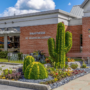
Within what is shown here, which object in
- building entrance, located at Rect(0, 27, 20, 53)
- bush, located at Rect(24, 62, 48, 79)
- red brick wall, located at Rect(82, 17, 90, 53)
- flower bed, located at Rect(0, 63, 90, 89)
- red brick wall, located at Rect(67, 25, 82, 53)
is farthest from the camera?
building entrance, located at Rect(0, 27, 20, 53)

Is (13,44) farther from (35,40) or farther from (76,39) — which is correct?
(76,39)

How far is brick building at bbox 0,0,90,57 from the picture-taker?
52.6 feet

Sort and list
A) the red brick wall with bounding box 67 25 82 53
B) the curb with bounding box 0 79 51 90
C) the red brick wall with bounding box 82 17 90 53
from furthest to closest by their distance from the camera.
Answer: the red brick wall with bounding box 67 25 82 53 < the red brick wall with bounding box 82 17 90 53 < the curb with bounding box 0 79 51 90

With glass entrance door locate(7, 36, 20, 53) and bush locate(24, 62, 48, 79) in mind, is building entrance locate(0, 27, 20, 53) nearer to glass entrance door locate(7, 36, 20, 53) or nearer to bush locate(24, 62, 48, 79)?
glass entrance door locate(7, 36, 20, 53)

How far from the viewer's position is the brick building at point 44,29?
16.0 m

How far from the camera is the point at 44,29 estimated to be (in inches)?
694

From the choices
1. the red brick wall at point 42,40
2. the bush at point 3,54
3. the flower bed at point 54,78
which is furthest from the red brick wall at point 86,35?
the bush at point 3,54

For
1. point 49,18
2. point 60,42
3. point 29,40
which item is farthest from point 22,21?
point 60,42

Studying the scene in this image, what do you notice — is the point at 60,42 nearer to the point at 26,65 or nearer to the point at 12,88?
the point at 26,65

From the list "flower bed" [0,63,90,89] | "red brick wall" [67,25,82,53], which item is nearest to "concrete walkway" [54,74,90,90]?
"flower bed" [0,63,90,89]

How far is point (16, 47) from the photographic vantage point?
65.4 feet

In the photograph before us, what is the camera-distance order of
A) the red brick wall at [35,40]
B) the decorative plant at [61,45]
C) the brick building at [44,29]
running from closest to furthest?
1. the decorative plant at [61,45]
2. the brick building at [44,29]
3. the red brick wall at [35,40]

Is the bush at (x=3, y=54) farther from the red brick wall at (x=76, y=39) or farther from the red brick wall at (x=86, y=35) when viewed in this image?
the red brick wall at (x=86, y=35)

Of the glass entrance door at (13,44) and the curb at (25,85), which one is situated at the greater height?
the glass entrance door at (13,44)
